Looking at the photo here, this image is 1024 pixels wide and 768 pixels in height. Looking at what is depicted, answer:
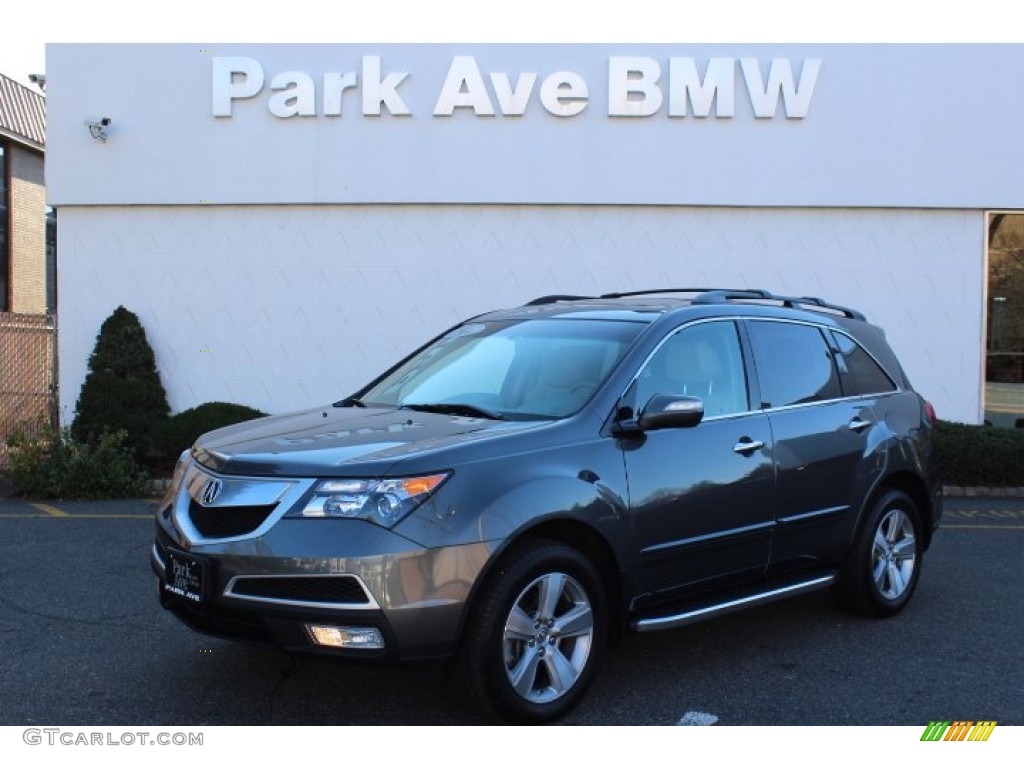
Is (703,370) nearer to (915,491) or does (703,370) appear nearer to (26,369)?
(915,491)

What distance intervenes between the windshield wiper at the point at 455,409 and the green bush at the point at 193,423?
6667 millimetres

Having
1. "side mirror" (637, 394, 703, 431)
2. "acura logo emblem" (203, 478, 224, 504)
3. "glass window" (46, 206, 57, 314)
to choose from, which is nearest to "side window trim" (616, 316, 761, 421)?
"side mirror" (637, 394, 703, 431)

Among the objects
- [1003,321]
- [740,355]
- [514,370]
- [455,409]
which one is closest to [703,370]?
[740,355]

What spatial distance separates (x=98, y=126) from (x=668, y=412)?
1002 cm

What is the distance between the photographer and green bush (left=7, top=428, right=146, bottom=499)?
1034 centimetres

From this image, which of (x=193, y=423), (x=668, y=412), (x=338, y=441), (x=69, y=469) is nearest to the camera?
(x=338, y=441)

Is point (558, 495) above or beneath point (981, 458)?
above

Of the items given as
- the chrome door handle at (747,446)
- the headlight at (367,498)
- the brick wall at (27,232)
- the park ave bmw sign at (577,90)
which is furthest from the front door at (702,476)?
the brick wall at (27,232)

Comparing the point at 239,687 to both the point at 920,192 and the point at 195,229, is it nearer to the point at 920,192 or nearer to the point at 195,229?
the point at 195,229

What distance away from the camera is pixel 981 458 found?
10945 millimetres

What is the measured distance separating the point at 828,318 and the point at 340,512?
350 centimetres

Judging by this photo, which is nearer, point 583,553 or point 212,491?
point 212,491

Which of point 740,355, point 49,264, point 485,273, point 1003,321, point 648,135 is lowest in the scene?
point 740,355

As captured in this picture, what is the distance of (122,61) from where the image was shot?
41.2 ft
